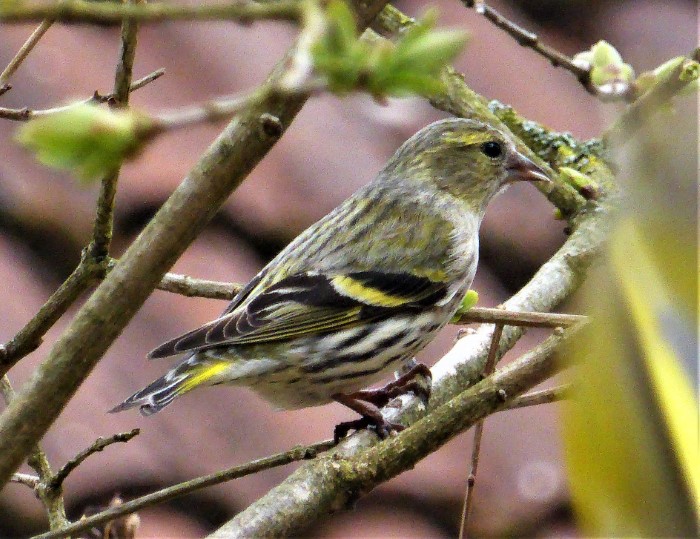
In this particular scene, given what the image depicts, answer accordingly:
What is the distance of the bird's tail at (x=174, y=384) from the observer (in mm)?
2260

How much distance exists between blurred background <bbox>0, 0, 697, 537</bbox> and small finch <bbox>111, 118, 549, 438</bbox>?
367mm

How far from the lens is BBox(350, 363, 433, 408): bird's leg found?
8.13 ft

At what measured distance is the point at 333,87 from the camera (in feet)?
2.01

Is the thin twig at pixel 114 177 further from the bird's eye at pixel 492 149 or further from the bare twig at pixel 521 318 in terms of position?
the bird's eye at pixel 492 149

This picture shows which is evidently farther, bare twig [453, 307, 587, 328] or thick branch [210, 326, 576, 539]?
bare twig [453, 307, 587, 328]

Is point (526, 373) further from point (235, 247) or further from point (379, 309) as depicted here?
point (235, 247)

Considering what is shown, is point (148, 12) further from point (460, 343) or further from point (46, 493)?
point (460, 343)

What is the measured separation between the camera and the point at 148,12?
2.02 ft

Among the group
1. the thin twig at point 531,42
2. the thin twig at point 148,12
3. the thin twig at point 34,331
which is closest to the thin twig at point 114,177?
the thin twig at point 34,331

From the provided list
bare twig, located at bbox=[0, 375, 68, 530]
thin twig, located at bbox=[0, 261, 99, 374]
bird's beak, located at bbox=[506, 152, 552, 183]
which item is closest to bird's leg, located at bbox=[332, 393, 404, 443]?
bare twig, located at bbox=[0, 375, 68, 530]

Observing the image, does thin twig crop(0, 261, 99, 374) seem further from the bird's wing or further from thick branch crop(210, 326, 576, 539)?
the bird's wing

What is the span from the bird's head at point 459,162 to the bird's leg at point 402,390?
34.0 inches

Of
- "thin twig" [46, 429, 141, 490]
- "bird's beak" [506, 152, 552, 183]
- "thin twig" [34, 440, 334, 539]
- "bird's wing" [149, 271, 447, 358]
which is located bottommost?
"thin twig" [34, 440, 334, 539]

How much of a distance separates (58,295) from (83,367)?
84 cm
